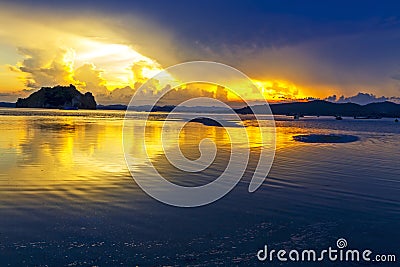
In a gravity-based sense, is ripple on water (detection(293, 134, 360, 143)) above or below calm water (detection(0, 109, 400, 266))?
above

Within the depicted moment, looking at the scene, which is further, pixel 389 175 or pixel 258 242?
pixel 389 175

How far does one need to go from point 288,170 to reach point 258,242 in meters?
11.8

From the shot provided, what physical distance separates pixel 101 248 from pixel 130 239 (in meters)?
0.84

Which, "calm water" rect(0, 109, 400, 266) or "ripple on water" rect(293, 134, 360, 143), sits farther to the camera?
"ripple on water" rect(293, 134, 360, 143)

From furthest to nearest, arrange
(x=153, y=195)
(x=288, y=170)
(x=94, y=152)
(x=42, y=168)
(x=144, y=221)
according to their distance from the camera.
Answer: (x=94, y=152), (x=288, y=170), (x=42, y=168), (x=153, y=195), (x=144, y=221)

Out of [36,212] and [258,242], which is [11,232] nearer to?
[36,212]

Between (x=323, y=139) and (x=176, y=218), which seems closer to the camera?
(x=176, y=218)

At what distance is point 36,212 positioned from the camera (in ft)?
36.5

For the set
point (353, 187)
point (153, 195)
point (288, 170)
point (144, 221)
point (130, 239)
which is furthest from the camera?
point (288, 170)

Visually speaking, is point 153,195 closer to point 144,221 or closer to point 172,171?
point 144,221

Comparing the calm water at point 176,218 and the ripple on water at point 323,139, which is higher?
the ripple on water at point 323,139

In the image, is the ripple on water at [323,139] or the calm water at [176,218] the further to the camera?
the ripple on water at [323,139]

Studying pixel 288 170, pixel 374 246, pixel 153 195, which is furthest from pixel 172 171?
pixel 374 246

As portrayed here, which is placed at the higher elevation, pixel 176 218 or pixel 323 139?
pixel 323 139
